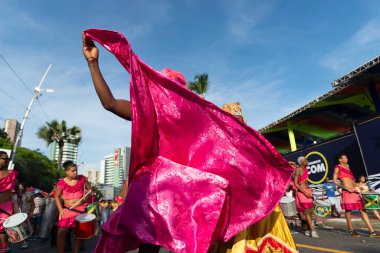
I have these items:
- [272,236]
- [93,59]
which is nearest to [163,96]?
[93,59]

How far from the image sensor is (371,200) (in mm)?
6695

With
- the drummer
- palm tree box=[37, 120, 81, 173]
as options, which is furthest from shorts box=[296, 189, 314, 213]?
palm tree box=[37, 120, 81, 173]

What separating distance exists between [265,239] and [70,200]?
13.1 feet

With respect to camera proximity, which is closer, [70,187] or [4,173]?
[4,173]

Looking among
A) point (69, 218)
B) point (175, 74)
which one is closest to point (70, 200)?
point (69, 218)

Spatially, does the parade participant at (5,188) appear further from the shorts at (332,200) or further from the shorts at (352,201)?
the shorts at (332,200)

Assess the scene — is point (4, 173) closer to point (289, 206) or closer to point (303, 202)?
point (289, 206)

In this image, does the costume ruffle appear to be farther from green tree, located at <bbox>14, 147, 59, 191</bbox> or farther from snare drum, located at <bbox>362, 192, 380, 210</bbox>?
green tree, located at <bbox>14, 147, 59, 191</bbox>

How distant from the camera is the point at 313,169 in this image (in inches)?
554

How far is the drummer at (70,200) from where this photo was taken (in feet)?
16.1

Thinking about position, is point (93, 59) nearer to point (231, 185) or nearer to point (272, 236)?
point (231, 185)

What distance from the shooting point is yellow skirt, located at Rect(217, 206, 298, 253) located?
2014 mm

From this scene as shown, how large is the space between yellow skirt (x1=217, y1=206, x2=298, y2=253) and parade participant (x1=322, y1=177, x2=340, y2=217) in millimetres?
10241

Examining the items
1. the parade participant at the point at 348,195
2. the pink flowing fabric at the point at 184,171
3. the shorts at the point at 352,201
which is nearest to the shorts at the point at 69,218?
the pink flowing fabric at the point at 184,171
